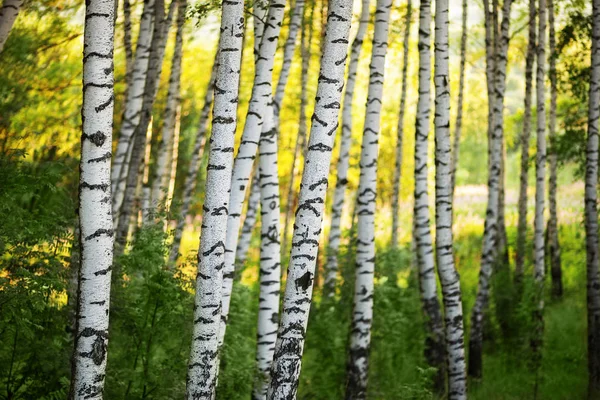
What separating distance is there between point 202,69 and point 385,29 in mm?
16988

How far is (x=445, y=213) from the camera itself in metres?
9.08

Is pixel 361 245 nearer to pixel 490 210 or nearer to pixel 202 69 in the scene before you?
pixel 490 210

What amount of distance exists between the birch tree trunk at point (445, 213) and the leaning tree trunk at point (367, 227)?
890mm

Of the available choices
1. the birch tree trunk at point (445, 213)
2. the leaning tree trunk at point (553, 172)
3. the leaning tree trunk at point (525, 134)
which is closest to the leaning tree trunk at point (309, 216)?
the birch tree trunk at point (445, 213)

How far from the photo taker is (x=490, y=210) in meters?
11.6

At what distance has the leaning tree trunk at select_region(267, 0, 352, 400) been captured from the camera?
5.77 metres

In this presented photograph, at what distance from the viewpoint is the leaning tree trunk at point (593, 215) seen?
10117 mm

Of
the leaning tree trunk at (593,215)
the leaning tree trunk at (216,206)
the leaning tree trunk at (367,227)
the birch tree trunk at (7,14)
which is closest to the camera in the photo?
the leaning tree trunk at (216,206)

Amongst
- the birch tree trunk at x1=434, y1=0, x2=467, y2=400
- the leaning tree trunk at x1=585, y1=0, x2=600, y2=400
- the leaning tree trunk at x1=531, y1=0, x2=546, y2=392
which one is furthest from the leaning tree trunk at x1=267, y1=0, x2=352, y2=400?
the leaning tree trunk at x1=531, y1=0, x2=546, y2=392

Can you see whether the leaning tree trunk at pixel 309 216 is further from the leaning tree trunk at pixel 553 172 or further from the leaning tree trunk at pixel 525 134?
the leaning tree trunk at pixel 525 134

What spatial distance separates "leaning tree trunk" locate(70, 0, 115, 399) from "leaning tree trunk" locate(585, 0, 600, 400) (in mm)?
7395

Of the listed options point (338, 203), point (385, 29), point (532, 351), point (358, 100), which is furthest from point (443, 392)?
point (358, 100)

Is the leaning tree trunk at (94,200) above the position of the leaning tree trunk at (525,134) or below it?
below

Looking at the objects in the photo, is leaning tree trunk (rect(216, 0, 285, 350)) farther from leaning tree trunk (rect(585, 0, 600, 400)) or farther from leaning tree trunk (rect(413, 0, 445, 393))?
leaning tree trunk (rect(585, 0, 600, 400))
